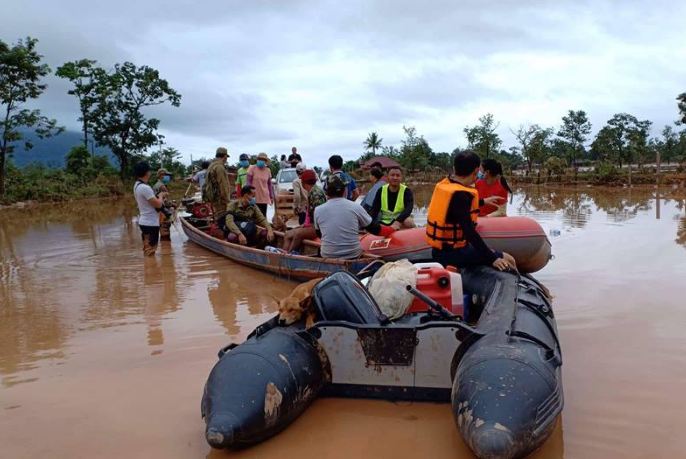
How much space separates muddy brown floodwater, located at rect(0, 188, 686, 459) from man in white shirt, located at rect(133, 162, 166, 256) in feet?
1.49

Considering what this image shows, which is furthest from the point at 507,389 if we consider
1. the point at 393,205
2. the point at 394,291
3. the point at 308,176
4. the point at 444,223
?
the point at 308,176

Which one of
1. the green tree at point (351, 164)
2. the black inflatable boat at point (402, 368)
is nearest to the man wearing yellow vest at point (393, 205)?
the black inflatable boat at point (402, 368)

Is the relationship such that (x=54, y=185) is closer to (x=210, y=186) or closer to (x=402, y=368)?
(x=210, y=186)

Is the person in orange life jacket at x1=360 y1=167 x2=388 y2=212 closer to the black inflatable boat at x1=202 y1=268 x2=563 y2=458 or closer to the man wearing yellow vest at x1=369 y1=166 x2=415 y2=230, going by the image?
the man wearing yellow vest at x1=369 y1=166 x2=415 y2=230

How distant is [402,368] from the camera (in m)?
3.09

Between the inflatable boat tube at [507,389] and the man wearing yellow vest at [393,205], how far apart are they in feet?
11.1

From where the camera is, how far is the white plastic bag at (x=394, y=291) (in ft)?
11.8

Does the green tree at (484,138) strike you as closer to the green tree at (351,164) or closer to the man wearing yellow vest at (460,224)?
the green tree at (351,164)

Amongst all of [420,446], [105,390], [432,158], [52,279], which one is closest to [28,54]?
[52,279]

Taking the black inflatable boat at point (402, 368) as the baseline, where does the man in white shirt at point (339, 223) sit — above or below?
above

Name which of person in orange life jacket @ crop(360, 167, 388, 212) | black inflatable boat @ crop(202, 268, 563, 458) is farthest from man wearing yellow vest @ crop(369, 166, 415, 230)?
black inflatable boat @ crop(202, 268, 563, 458)

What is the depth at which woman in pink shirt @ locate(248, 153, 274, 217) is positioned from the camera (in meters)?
9.66

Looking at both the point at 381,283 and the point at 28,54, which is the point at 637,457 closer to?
the point at 381,283

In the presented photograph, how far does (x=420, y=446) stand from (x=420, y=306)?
3.61ft
